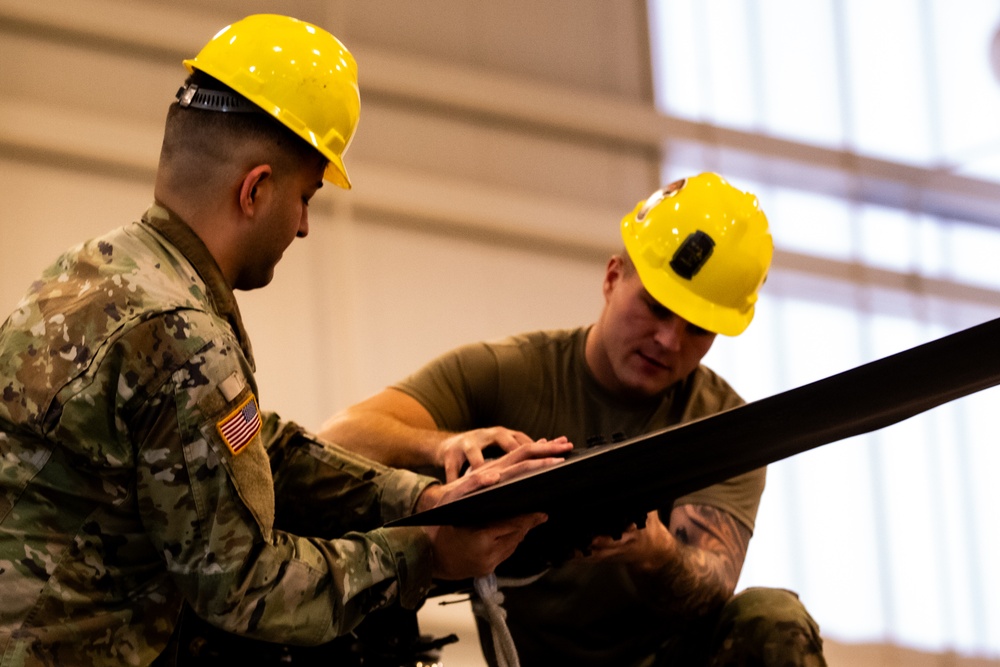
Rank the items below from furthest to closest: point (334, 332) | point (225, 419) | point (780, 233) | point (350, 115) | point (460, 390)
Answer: point (780, 233), point (334, 332), point (460, 390), point (350, 115), point (225, 419)

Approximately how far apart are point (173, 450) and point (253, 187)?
1.41 ft

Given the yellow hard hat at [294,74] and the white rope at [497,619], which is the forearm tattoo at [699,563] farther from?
the yellow hard hat at [294,74]

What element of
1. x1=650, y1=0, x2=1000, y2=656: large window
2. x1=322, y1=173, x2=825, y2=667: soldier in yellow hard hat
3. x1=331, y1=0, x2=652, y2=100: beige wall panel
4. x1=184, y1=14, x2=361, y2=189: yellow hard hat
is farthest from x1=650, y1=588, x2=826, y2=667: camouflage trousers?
x1=331, y1=0, x2=652, y2=100: beige wall panel

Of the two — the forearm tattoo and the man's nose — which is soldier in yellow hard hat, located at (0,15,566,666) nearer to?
the forearm tattoo

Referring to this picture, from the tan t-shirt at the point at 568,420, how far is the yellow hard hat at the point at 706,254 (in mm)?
180

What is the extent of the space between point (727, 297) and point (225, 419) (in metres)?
1.53

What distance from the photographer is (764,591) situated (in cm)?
254

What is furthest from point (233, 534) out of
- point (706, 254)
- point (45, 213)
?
point (45, 213)

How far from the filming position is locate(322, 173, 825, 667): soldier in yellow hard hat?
272 centimetres

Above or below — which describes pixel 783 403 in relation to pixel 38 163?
below

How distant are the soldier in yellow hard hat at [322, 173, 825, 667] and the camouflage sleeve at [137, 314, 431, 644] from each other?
0.70m

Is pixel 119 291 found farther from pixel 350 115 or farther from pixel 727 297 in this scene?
pixel 727 297

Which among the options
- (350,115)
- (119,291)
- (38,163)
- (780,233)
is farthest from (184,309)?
(780,233)

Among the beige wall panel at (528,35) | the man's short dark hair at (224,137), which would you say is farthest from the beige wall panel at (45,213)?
the man's short dark hair at (224,137)
